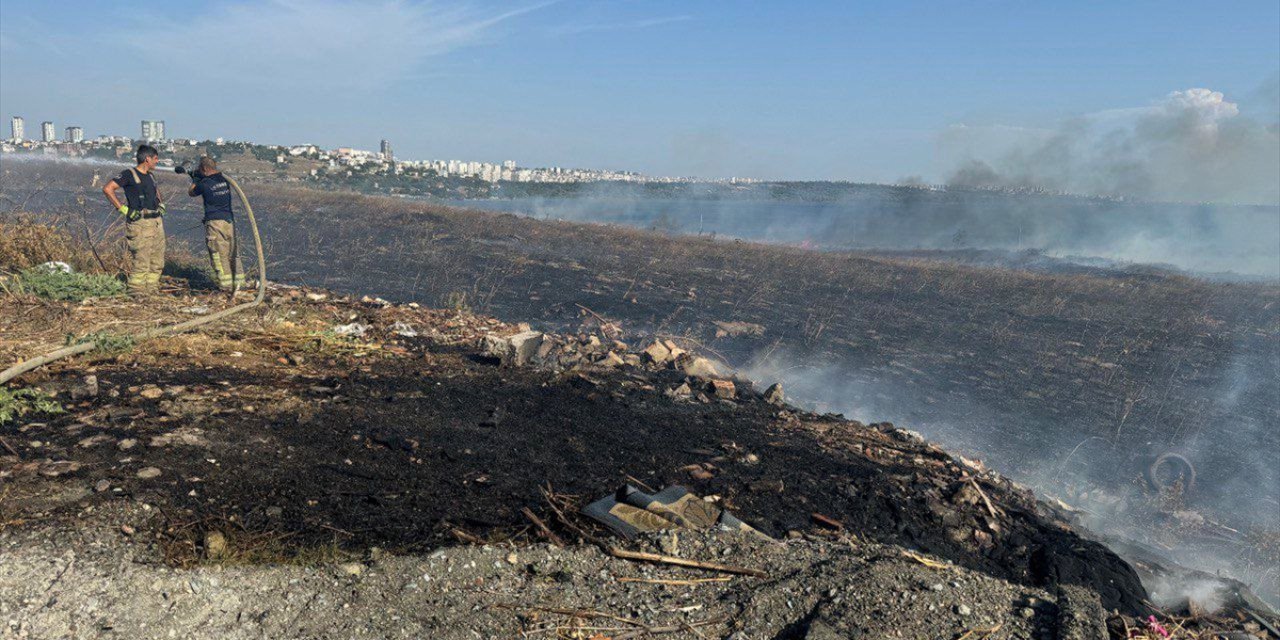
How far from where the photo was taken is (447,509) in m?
4.01

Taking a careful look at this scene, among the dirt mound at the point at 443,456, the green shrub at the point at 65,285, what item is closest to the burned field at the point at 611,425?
the dirt mound at the point at 443,456

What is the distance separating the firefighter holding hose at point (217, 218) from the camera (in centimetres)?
844

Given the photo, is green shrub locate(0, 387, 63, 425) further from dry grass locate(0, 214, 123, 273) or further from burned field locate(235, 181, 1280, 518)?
burned field locate(235, 181, 1280, 518)

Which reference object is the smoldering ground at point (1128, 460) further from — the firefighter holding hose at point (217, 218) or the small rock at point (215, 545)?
the firefighter holding hose at point (217, 218)

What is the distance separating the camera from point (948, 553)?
4504 millimetres

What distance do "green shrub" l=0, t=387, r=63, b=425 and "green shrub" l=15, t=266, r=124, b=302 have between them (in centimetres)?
251

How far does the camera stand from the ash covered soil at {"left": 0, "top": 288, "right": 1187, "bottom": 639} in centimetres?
312

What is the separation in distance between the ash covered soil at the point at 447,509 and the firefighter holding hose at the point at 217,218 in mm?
1547

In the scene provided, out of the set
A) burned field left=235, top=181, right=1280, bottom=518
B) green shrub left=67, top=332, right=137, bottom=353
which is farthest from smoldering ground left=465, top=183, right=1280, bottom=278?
green shrub left=67, top=332, right=137, bottom=353

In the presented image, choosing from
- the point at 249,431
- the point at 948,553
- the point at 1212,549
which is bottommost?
the point at 1212,549

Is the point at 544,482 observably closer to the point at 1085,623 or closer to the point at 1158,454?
the point at 1085,623

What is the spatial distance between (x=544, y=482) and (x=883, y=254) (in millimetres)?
24998

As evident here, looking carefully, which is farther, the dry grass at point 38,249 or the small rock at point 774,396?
the dry grass at point 38,249

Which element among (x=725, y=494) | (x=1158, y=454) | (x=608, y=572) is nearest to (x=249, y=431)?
(x=608, y=572)
